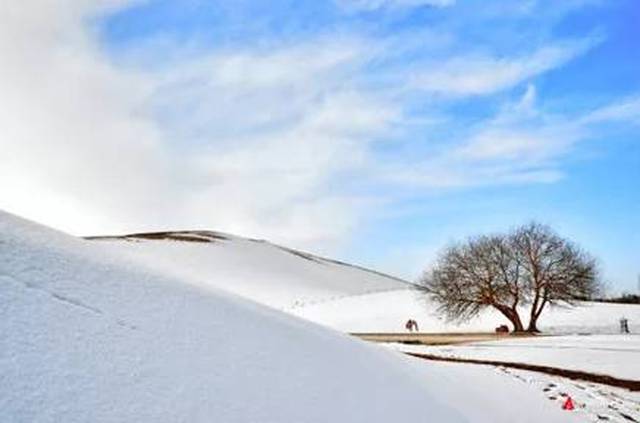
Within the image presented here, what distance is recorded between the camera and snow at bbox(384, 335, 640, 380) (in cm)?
1845

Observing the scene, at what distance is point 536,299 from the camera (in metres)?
42.7

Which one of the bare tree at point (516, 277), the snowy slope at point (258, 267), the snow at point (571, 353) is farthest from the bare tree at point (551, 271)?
the snowy slope at point (258, 267)

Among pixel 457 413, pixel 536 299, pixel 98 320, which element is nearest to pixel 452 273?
pixel 536 299

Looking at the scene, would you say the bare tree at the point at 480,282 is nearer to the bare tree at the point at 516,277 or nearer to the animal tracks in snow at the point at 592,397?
the bare tree at the point at 516,277

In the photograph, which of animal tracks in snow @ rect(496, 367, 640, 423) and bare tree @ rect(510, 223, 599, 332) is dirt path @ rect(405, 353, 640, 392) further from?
bare tree @ rect(510, 223, 599, 332)

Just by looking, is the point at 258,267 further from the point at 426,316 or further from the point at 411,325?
the point at 411,325

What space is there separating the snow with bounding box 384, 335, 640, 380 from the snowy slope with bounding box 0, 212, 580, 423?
10.2m

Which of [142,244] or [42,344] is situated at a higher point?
[142,244]

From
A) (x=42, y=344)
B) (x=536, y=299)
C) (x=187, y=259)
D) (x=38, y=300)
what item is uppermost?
(x=187, y=259)

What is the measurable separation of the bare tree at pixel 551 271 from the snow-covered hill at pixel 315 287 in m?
2.11

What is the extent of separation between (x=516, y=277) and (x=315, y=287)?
1471 inches

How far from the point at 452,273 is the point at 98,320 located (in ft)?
132

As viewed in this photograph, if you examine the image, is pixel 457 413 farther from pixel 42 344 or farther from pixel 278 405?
pixel 42 344

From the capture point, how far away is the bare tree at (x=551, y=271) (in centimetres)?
4266
